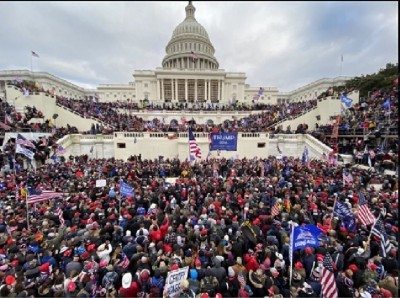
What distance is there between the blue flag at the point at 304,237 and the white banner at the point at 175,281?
294 cm

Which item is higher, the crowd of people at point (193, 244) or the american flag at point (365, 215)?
the american flag at point (365, 215)

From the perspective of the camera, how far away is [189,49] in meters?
79.8

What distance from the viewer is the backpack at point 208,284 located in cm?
444

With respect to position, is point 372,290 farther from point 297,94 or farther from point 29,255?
point 297,94

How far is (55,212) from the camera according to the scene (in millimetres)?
8367

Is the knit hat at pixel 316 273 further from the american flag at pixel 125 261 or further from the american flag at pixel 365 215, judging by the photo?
the american flag at pixel 125 261

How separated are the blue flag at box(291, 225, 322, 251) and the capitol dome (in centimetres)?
7996

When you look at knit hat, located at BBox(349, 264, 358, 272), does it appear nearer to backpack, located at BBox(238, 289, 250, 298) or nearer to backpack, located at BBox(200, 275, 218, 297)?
backpack, located at BBox(238, 289, 250, 298)

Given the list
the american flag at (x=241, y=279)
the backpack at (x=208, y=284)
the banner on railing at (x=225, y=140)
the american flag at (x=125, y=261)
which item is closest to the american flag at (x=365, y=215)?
the american flag at (x=241, y=279)

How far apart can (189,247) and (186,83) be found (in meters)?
60.7

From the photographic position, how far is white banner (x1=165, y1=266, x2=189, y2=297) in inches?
170

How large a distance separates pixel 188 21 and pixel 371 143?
292 ft

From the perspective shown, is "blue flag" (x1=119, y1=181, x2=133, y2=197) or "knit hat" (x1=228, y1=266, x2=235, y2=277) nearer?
"knit hat" (x1=228, y1=266, x2=235, y2=277)

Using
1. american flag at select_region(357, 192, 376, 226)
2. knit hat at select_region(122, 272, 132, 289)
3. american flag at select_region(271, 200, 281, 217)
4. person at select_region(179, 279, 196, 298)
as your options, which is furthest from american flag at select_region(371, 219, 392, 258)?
knit hat at select_region(122, 272, 132, 289)
